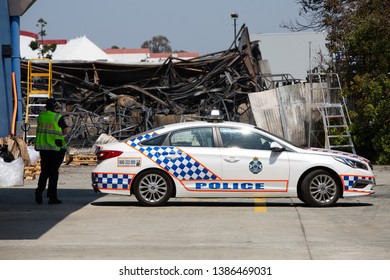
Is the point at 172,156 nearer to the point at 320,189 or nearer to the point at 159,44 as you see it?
the point at 320,189

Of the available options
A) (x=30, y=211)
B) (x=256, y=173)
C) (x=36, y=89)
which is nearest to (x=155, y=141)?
(x=256, y=173)

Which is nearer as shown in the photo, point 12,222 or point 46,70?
point 12,222

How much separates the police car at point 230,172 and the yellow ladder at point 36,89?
10.2 meters

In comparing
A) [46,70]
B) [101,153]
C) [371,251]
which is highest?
[46,70]

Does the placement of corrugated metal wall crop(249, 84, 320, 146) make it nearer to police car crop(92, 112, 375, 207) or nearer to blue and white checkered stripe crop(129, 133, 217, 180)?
police car crop(92, 112, 375, 207)

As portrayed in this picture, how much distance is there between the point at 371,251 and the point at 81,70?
21.2 m

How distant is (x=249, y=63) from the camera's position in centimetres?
2933

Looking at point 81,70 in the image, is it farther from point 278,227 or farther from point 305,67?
point 278,227

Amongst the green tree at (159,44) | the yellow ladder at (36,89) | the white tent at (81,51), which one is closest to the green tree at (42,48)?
the white tent at (81,51)

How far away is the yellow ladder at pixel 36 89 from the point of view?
2548cm

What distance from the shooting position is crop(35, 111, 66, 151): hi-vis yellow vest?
48.4 feet

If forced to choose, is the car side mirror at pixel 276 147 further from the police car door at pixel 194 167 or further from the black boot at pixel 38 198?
the black boot at pixel 38 198

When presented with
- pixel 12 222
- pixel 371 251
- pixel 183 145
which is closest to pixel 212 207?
pixel 183 145

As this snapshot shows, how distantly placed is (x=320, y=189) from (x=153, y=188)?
2.79 metres
